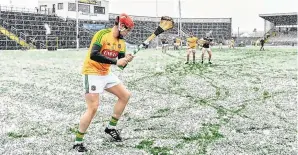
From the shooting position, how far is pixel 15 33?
46.5 metres

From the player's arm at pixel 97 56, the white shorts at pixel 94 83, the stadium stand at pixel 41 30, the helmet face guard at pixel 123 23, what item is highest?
the stadium stand at pixel 41 30

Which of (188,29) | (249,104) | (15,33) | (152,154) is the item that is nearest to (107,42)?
(152,154)

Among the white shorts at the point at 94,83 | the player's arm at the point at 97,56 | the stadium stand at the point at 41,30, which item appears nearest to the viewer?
the player's arm at the point at 97,56

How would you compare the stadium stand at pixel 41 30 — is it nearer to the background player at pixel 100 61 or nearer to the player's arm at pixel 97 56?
the background player at pixel 100 61

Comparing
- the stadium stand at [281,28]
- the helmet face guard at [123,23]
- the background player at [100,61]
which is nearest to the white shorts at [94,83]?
the background player at [100,61]

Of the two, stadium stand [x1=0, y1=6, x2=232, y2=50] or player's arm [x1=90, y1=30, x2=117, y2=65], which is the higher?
stadium stand [x1=0, y1=6, x2=232, y2=50]

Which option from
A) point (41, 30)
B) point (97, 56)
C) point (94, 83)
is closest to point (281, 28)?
point (41, 30)

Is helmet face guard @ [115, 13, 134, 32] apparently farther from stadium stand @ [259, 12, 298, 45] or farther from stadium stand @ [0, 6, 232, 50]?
stadium stand @ [259, 12, 298, 45]

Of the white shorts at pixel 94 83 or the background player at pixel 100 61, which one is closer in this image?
the background player at pixel 100 61

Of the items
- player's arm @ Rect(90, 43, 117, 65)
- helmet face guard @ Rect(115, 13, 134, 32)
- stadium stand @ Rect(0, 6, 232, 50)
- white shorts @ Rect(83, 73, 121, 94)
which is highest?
stadium stand @ Rect(0, 6, 232, 50)

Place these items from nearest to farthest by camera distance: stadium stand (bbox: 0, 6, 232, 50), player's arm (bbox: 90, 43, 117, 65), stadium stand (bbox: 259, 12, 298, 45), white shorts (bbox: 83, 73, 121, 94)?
player's arm (bbox: 90, 43, 117, 65) < white shorts (bbox: 83, 73, 121, 94) < stadium stand (bbox: 0, 6, 232, 50) < stadium stand (bbox: 259, 12, 298, 45)

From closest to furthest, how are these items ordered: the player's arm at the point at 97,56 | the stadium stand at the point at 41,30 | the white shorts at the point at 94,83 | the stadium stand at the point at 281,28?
the player's arm at the point at 97,56
the white shorts at the point at 94,83
the stadium stand at the point at 41,30
the stadium stand at the point at 281,28

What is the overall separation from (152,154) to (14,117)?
12.9 feet

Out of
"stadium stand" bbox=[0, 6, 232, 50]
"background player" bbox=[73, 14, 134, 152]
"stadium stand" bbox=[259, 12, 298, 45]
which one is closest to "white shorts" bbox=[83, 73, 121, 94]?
"background player" bbox=[73, 14, 134, 152]
